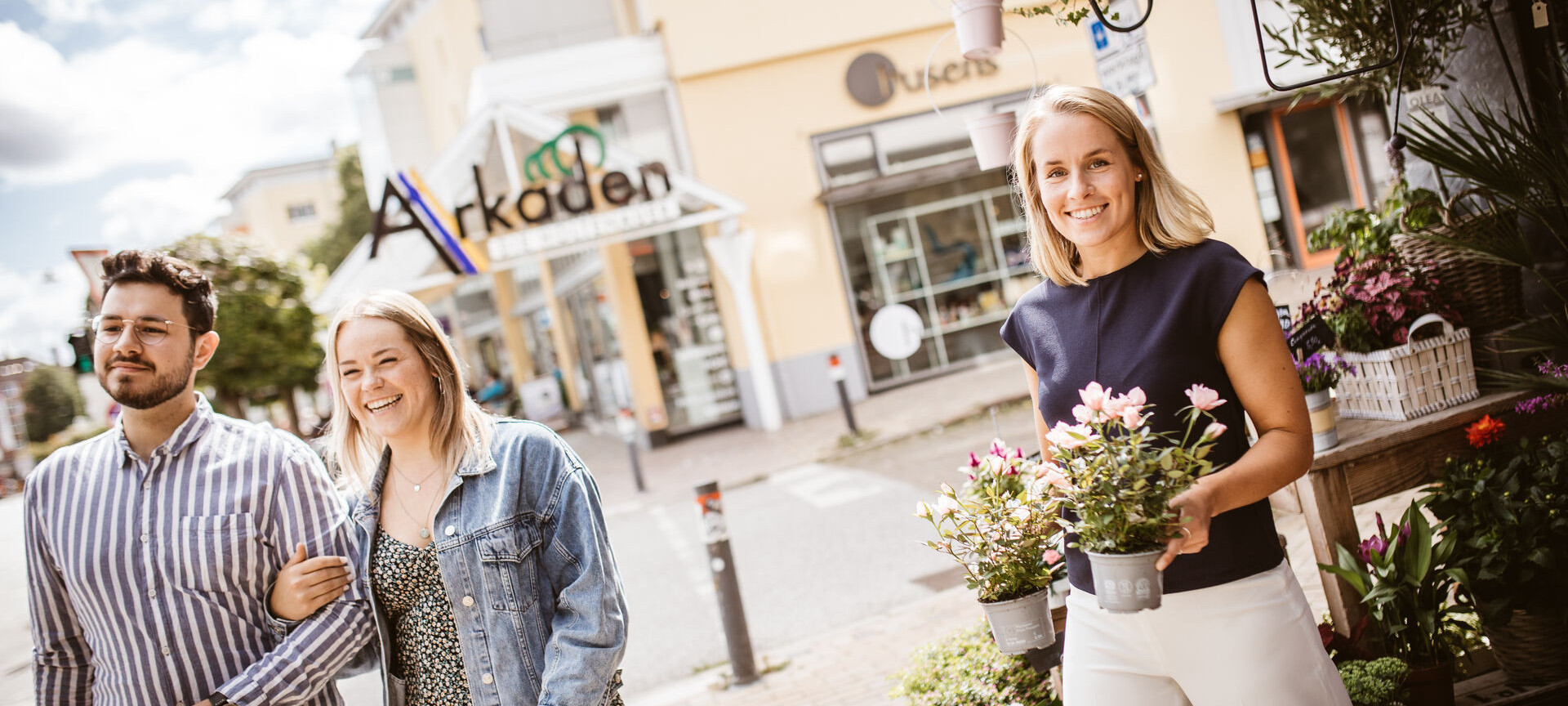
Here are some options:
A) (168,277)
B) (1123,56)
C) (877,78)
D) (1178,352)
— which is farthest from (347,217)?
(1178,352)

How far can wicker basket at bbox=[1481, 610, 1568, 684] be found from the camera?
2.57m

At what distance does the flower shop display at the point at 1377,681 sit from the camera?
7.86ft

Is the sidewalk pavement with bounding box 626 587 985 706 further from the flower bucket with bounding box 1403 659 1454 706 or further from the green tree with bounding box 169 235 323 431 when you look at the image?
the green tree with bounding box 169 235 323 431

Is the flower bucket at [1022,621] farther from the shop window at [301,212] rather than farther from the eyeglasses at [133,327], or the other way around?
the shop window at [301,212]

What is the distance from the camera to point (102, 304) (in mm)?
2312

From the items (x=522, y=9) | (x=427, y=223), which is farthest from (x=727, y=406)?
(x=522, y=9)

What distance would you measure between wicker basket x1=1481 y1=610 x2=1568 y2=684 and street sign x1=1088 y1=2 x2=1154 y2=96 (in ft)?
8.15

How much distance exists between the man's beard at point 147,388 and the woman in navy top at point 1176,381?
2014mm

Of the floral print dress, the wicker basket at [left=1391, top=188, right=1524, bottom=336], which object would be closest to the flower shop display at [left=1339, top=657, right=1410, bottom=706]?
the wicker basket at [left=1391, top=188, right=1524, bottom=336]

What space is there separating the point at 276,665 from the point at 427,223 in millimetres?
10154

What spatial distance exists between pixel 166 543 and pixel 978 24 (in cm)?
267

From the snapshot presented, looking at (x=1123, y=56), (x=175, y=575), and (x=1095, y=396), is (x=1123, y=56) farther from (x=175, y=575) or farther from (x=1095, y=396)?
(x=175, y=575)

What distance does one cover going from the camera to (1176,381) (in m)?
1.73

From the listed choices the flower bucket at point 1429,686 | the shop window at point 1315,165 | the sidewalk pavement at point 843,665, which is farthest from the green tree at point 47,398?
the shop window at point 1315,165
